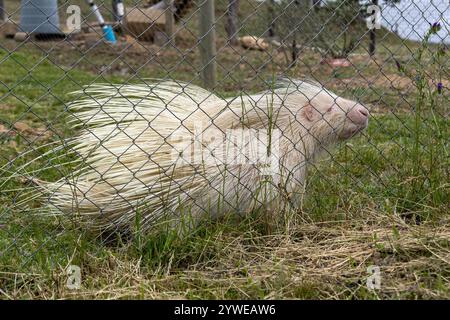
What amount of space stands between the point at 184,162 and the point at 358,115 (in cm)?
93

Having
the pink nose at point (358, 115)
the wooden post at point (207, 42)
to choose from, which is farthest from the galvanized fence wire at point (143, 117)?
the pink nose at point (358, 115)

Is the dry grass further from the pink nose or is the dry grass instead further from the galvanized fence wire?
the pink nose

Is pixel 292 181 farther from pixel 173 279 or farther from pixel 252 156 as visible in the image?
pixel 173 279

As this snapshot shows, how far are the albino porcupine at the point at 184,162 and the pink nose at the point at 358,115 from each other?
0.23 metres

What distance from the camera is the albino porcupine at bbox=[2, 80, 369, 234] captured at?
248 centimetres

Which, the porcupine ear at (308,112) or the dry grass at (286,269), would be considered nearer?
the dry grass at (286,269)

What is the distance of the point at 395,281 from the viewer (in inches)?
80.4

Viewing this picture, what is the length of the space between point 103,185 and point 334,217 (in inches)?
40.0

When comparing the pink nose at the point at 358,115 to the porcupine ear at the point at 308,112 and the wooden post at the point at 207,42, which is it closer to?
the porcupine ear at the point at 308,112

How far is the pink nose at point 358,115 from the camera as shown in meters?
2.87

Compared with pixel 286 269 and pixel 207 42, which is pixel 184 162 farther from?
pixel 207 42

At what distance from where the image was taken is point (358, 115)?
287 centimetres
